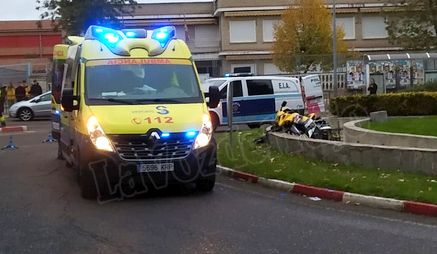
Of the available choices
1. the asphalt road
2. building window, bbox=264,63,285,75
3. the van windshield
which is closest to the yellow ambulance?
the van windshield

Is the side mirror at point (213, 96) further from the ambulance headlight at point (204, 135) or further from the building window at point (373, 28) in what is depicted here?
the building window at point (373, 28)

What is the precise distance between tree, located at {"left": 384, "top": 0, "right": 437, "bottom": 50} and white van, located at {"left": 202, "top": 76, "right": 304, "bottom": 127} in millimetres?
17187

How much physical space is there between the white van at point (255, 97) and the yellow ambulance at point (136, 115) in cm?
1101

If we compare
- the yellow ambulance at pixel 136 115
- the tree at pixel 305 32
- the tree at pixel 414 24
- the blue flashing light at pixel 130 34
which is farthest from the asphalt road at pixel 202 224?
the tree at pixel 305 32

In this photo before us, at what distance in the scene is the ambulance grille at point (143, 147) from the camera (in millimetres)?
9547

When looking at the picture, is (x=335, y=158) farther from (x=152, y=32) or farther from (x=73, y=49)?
(x=73, y=49)

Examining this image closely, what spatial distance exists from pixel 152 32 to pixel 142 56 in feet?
2.58

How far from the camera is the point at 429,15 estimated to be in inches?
1460

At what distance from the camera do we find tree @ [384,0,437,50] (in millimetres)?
37344

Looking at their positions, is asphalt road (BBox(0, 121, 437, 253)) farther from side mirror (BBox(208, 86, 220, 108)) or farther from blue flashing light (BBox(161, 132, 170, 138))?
side mirror (BBox(208, 86, 220, 108))

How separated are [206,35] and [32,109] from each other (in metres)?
25.3

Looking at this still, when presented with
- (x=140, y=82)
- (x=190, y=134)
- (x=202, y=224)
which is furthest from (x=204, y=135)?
(x=202, y=224)

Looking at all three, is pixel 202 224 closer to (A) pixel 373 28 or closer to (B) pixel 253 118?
(B) pixel 253 118

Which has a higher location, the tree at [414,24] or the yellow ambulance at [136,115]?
the tree at [414,24]
